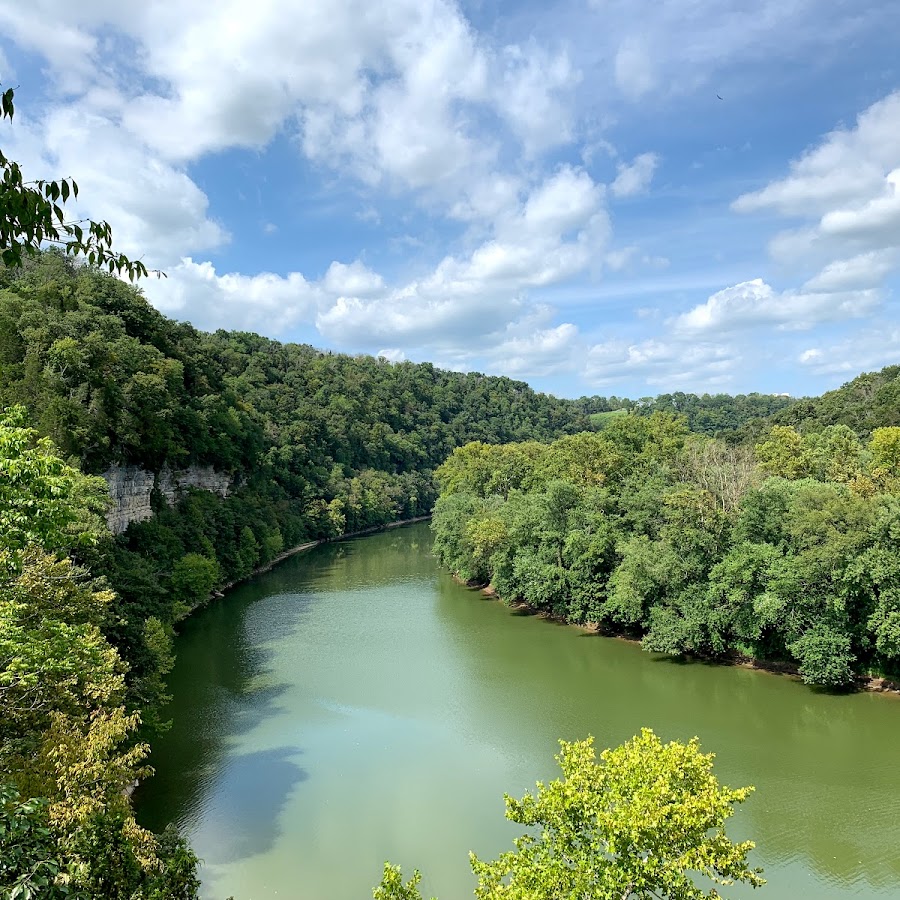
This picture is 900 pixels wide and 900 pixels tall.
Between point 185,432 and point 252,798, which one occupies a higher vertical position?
point 185,432

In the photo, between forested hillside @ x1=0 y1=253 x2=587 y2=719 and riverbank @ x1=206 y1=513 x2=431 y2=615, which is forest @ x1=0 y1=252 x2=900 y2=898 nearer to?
forested hillside @ x1=0 y1=253 x2=587 y2=719

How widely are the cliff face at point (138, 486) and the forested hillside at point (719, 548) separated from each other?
51.3ft

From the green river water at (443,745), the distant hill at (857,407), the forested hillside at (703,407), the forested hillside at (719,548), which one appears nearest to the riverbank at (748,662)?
the forested hillside at (719,548)

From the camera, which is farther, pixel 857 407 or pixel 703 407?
pixel 703 407

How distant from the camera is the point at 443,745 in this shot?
17.0 metres

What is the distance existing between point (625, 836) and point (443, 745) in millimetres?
11130

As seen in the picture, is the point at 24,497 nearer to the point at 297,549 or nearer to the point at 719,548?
the point at 719,548

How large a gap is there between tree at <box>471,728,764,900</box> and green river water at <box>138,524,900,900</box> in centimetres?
530

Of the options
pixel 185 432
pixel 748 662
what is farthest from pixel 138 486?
pixel 748 662

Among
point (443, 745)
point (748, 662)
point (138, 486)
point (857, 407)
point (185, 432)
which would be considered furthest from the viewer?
point (857, 407)

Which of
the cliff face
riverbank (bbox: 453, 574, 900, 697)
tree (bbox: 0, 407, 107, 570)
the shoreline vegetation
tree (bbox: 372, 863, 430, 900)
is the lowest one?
riverbank (bbox: 453, 574, 900, 697)

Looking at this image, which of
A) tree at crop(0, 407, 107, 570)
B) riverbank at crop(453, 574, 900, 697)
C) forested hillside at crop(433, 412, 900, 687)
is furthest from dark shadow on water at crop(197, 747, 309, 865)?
riverbank at crop(453, 574, 900, 697)

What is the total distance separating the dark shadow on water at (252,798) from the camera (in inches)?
497

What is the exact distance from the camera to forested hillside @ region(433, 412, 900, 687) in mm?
18781
